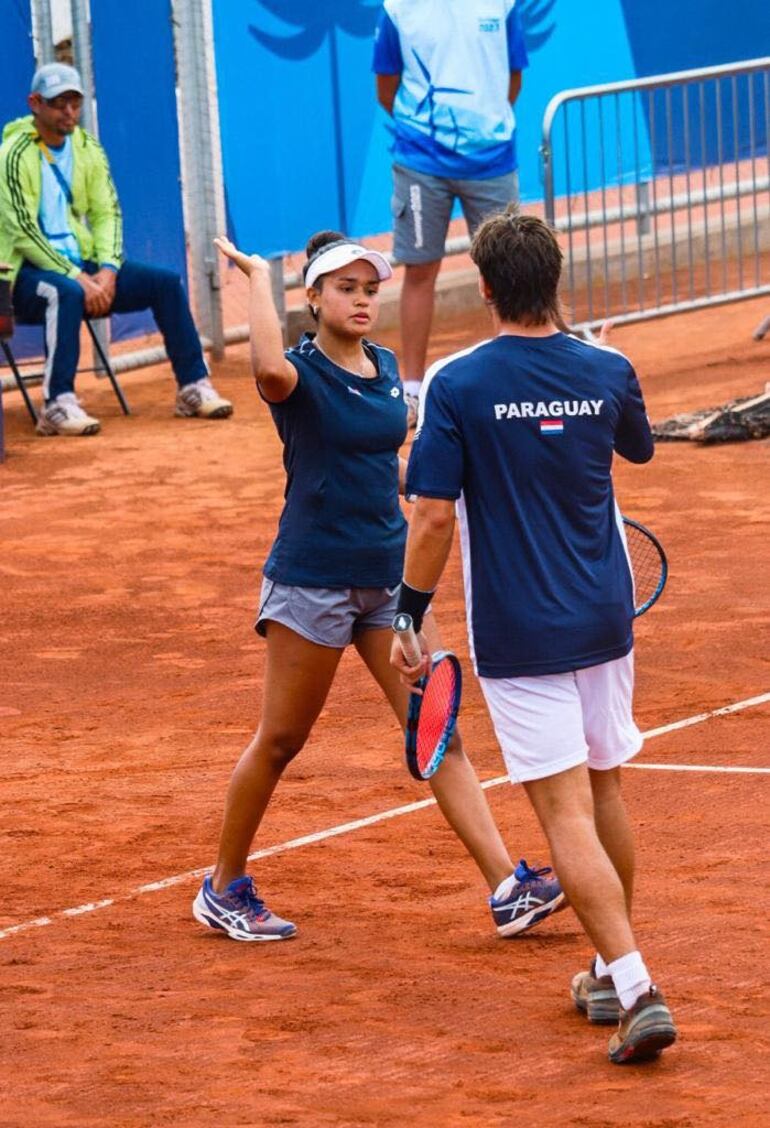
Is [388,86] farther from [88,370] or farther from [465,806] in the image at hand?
[465,806]

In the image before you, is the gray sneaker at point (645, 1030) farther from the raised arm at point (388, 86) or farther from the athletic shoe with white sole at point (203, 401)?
the athletic shoe with white sole at point (203, 401)

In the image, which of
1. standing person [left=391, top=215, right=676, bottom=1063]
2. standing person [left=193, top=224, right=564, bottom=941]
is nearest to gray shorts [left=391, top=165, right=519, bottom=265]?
standing person [left=193, top=224, right=564, bottom=941]

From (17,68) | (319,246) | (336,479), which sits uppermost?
(319,246)

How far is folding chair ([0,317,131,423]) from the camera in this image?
1302 centimetres

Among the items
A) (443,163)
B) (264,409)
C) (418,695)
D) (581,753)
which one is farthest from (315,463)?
(264,409)

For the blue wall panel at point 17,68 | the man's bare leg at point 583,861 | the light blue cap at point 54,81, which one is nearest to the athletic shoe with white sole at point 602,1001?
the man's bare leg at point 583,861

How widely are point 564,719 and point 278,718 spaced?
3.64 feet

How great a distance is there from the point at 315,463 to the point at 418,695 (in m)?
0.85

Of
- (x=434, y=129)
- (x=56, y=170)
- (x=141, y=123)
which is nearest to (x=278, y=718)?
(x=434, y=129)

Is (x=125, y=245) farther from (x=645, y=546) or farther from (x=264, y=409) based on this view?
(x=645, y=546)

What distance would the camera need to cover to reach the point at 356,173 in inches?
615

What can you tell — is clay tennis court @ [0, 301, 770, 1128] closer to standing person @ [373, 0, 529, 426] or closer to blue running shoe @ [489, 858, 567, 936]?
blue running shoe @ [489, 858, 567, 936]

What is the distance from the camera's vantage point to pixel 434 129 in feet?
42.0

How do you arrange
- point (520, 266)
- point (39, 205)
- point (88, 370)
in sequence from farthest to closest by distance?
point (88, 370) → point (39, 205) → point (520, 266)
